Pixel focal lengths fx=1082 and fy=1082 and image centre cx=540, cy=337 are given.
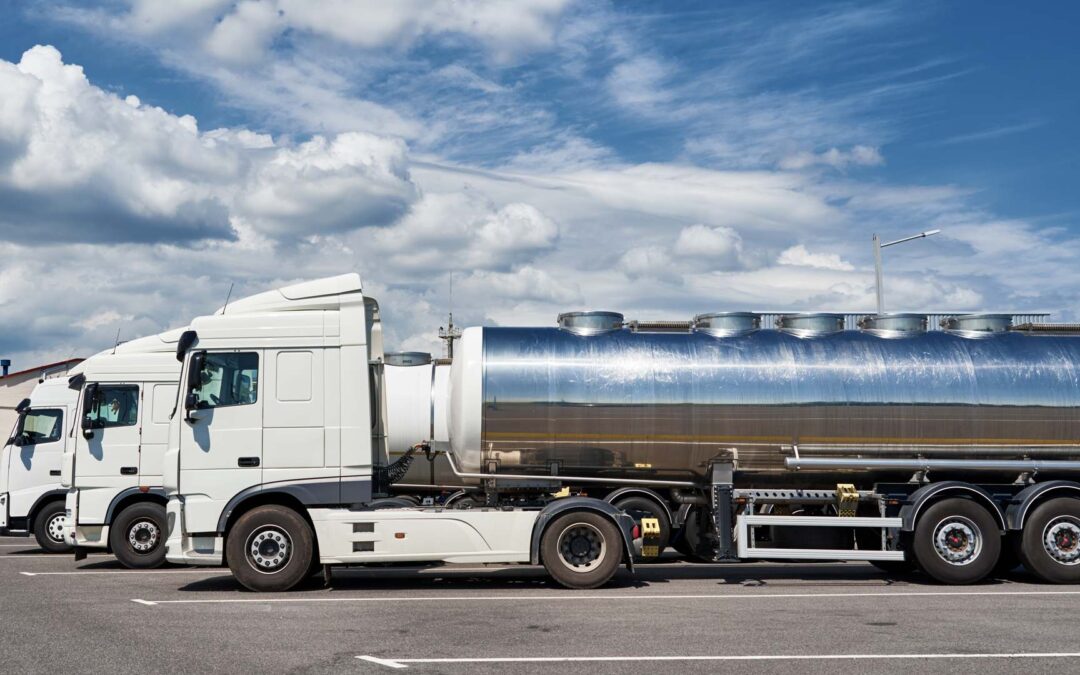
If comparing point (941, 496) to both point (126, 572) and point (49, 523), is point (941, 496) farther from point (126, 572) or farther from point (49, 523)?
point (49, 523)

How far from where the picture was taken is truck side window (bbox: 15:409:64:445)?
19438mm

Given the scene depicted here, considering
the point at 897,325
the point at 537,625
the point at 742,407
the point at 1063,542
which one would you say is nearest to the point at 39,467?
A: the point at 537,625

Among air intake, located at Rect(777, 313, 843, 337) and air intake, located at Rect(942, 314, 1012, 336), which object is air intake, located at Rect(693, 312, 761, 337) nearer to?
air intake, located at Rect(777, 313, 843, 337)

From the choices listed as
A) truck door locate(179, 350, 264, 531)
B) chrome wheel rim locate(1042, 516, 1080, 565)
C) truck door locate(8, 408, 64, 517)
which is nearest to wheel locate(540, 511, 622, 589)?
truck door locate(179, 350, 264, 531)

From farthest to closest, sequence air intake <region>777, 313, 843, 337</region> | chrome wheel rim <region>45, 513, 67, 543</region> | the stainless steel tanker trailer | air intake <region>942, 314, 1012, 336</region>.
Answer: chrome wheel rim <region>45, 513, 67, 543</region> → air intake <region>942, 314, 1012, 336</region> → air intake <region>777, 313, 843, 337</region> → the stainless steel tanker trailer

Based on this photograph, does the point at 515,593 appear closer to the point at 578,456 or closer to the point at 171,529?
the point at 578,456

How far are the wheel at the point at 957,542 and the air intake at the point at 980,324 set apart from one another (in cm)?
241

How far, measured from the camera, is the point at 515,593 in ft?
42.4

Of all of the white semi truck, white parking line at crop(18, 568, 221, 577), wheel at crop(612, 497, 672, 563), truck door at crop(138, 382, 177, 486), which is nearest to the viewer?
the white semi truck

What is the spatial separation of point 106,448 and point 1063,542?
13428 millimetres

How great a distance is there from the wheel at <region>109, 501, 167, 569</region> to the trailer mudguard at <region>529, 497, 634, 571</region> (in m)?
6.51

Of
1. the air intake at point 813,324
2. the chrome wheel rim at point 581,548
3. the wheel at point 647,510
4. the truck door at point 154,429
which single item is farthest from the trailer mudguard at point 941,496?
the truck door at point 154,429

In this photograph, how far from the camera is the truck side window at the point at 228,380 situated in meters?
13.0

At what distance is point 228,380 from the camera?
13.0 m
